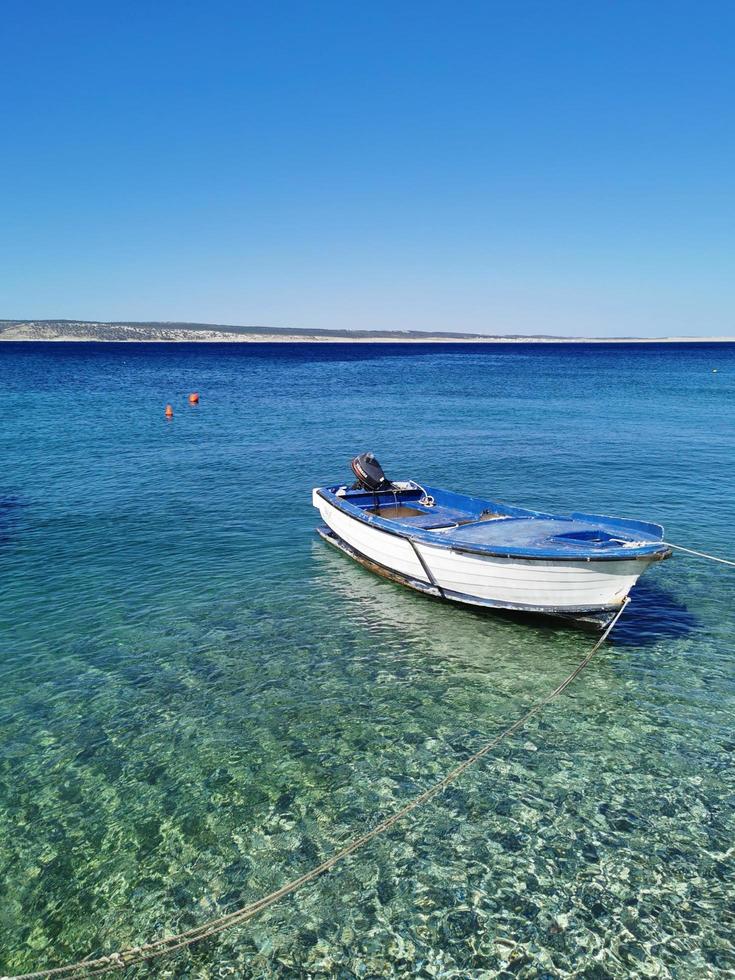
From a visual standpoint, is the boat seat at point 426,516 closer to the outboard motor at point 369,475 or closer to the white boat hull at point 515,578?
the outboard motor at point 369,475

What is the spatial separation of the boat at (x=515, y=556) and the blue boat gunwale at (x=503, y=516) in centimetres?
2

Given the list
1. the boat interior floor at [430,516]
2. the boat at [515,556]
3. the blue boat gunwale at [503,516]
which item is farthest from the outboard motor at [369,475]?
the boat at [515,556]

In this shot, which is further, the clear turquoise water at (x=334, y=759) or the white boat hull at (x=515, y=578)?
the white boat hull at (x=515, y=578)

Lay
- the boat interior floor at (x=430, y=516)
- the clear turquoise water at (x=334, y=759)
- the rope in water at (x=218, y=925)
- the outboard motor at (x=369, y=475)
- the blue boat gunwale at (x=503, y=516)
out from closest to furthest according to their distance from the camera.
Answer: the rope in water at (x=218, y=925) → the clear turquoise water at (x=334, y=759) → the blue boat gunwale at (x=503, y=516) → the boat interior floor at (x=430, y=516) → the outboard motor at (x=369, y=475)

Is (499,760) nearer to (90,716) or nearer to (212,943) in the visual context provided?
(212,943)

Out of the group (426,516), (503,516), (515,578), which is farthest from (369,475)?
(515,578)

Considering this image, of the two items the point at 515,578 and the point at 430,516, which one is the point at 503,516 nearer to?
the point at 430,516

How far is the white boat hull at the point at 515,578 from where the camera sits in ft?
45.7

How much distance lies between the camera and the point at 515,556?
14305mm

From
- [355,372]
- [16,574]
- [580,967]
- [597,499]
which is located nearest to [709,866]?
[580,967]

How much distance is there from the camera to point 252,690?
1246cm

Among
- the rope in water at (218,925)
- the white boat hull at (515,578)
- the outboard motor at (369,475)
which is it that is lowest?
the rope in water at (218,925)

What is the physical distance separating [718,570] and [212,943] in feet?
53.7

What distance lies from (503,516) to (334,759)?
9415 mm
